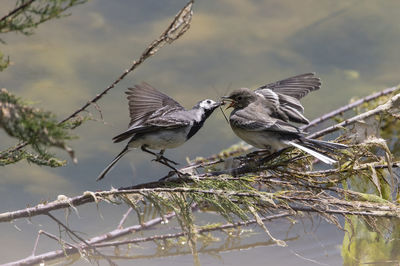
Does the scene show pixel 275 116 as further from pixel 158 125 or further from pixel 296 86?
pixel 158 125

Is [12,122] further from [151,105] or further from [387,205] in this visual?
[387,205]

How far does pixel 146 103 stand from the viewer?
3.04 metres

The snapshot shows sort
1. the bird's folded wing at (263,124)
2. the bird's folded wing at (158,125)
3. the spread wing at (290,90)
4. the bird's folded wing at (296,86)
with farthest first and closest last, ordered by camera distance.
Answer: the bird's folded wing at (296,86) < the spread wing at (290,90) < the bird's folded wing at (158,125) < the bird's folded wing at (263,124)

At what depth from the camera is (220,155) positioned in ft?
13.8

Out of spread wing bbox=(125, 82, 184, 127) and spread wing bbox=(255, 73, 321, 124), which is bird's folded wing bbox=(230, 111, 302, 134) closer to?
spread wing bbox=(255, 73, 321, 124)

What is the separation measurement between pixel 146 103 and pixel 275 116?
76cm

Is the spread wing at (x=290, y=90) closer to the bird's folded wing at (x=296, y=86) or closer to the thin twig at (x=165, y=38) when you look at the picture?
the bird's folded wing at (x=296, y=86)

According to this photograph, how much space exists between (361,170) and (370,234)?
1.16 m

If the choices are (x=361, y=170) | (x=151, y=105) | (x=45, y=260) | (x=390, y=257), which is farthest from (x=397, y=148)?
(x=45, y=260)

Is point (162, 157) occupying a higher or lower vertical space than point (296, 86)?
lower

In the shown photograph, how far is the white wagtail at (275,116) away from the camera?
2.56 m

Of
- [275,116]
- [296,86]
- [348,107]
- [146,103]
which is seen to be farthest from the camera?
[348,107]

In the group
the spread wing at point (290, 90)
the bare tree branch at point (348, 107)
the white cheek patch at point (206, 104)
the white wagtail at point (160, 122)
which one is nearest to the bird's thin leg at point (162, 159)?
the white wagtail at point (160, 122)

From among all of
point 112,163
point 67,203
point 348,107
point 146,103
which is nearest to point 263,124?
point 146,103
